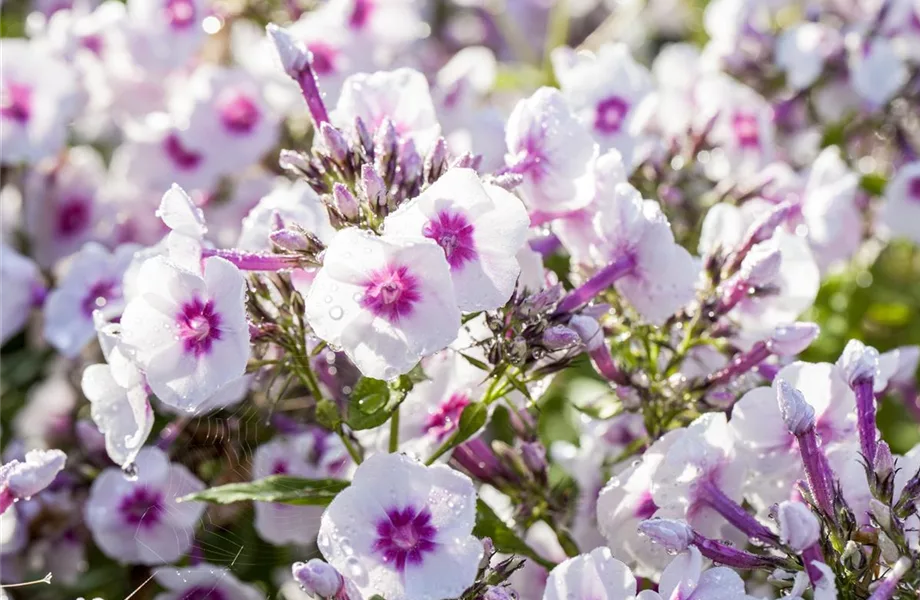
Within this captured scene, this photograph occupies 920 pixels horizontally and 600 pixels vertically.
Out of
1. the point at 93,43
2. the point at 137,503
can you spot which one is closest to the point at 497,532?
the point at 137,503

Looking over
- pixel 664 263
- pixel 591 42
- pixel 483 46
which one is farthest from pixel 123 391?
pixel 483 46

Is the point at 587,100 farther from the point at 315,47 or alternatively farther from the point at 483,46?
the point at 483,46

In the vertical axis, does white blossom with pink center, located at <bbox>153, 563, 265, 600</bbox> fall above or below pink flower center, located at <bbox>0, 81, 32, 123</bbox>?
below

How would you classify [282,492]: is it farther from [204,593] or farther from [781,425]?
[781,425]

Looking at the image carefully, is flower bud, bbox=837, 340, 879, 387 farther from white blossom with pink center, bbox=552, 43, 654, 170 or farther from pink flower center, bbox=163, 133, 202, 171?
pink flower center, bbox=163, 133, 202, 171

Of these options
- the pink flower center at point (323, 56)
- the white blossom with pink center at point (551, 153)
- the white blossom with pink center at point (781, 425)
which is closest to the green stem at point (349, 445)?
the white blossom with pink center at point (551, 153)

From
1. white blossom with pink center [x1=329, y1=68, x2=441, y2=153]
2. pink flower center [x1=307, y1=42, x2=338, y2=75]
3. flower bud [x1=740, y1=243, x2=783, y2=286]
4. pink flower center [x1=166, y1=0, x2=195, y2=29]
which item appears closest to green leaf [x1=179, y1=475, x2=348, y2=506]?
white blossom with pink center [x1=329, y1=68, x2=441, y2=153]

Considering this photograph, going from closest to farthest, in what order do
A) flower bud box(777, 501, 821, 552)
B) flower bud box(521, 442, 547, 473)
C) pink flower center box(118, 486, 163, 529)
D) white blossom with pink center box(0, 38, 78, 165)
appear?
flower bud box(777, 501, 821, 552) < flower bud box(521, 442, 547, 473) < pink flower center box(118, 486, 163, 529) < white blossom with pink center box(0, 38, 78, 165)
